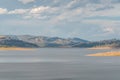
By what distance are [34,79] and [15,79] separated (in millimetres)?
4003

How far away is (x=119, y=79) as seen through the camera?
78.1m

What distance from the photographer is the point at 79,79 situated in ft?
260

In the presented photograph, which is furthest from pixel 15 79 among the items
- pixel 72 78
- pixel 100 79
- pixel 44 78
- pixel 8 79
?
pixel 100 79

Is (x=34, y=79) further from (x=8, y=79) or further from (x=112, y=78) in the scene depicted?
(x=112, y=78)

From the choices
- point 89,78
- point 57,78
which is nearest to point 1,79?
point 57,78

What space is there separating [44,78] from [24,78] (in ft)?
14.4

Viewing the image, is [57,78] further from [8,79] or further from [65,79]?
[8,79]

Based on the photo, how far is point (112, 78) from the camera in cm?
8100

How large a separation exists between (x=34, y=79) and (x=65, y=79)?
21.6ft

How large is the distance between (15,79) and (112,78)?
21054 millimetres

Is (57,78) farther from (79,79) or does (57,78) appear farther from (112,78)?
(112,78)

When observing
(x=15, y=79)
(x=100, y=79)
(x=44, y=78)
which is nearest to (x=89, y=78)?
(x=100, y=79)

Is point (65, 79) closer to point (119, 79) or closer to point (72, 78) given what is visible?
point (72, 78)

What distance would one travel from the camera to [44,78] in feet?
267
